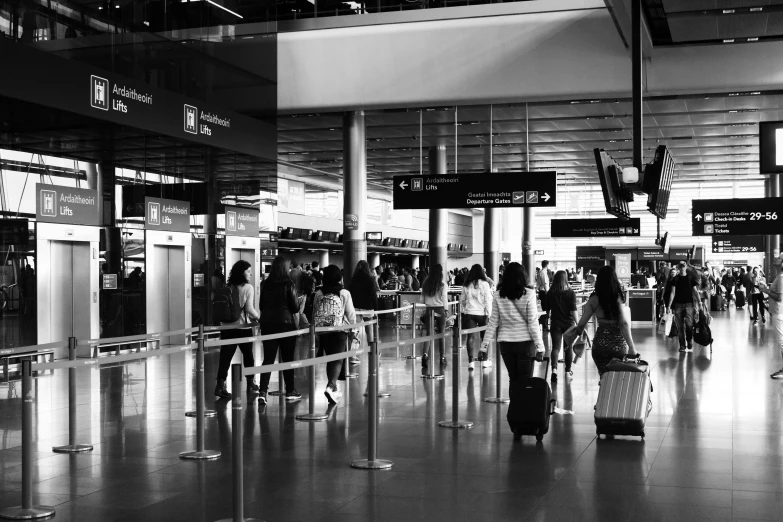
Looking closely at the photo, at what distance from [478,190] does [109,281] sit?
26.0ft

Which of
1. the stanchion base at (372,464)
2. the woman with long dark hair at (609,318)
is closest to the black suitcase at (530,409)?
the woman with long dark hair at (609,318)

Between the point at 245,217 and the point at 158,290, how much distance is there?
2.98 metres

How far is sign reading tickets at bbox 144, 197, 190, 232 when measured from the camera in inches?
733

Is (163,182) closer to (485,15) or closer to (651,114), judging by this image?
(485,15)

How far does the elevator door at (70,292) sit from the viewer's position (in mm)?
16547

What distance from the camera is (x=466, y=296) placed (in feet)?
49.8

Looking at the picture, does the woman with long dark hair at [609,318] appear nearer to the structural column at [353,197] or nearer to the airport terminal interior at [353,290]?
the airport terminal interior at [353,290]

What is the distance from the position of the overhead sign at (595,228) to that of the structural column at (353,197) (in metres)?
12.9

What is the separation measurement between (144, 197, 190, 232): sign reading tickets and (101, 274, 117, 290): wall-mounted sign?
1.40 m

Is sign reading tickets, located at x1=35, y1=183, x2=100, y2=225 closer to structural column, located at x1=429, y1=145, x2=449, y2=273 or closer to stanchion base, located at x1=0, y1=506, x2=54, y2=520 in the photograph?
stanchion base, located at x1=0, y1=506, x2=54, y2=520

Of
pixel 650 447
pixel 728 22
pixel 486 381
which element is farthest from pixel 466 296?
pixel 650 447

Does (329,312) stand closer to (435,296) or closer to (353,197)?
(435,296)

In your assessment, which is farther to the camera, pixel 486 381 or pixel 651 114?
pixel 651 114

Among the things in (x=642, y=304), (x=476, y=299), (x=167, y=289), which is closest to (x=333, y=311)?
(x=476, y=299)
